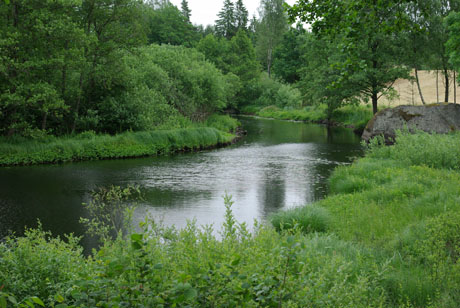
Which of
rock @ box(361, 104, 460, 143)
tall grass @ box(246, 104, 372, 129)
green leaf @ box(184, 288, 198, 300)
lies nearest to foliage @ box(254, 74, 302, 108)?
tall grass @ box(246, 104, 372, 129)

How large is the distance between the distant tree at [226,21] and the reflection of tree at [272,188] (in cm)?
6565

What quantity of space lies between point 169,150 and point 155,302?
1903 centimetres

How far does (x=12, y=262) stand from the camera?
4492mm

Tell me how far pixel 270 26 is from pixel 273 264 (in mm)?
66003

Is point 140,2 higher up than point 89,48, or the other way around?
point 140,2

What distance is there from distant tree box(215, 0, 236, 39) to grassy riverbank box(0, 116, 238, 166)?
192 feet

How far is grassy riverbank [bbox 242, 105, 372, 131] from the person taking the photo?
3472 centimetres

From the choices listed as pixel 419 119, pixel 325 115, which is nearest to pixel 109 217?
pixel 419 119

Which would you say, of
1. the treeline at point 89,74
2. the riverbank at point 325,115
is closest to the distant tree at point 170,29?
the riverbank at point 325,115

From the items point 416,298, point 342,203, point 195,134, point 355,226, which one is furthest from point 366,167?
point 195,134

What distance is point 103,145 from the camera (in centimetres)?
2008

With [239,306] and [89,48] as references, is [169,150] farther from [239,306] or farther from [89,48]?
[239,306]

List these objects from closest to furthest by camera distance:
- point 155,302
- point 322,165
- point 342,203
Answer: point 155,302, point 342,203, point 322,165

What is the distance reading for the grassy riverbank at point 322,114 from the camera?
3472 cm
